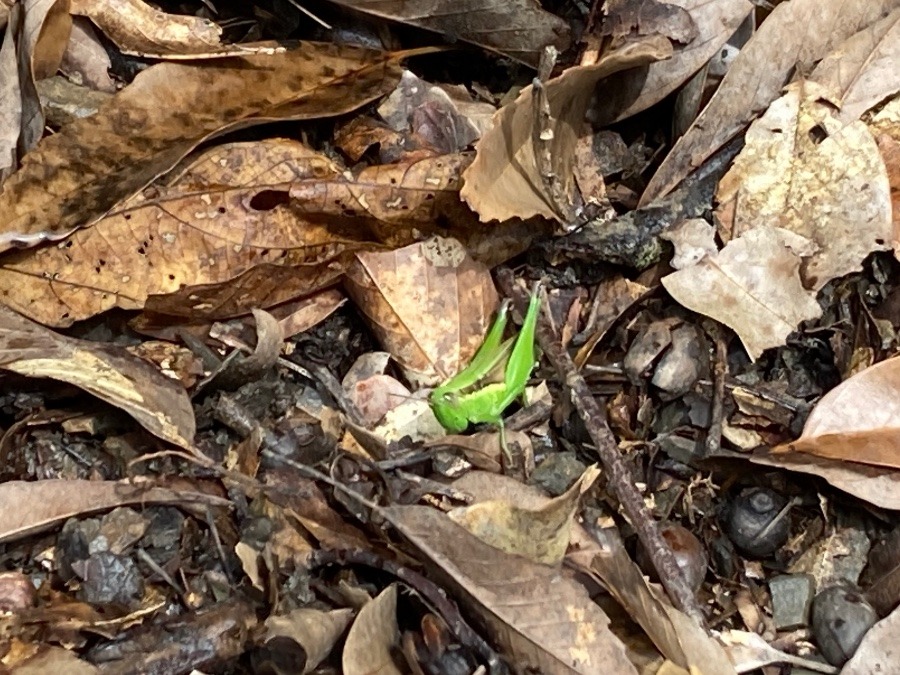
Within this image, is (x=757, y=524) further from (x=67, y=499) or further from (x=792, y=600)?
(x=67, y=499)

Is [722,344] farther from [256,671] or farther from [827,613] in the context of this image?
[256,671]

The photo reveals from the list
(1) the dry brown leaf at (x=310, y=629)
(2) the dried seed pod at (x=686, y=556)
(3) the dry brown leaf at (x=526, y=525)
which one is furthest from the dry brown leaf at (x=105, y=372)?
(2) the dried seed pod at (x=686, y=556)

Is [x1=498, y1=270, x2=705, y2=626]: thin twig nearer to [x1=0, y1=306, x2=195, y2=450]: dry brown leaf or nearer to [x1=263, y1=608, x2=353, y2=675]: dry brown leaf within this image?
[x1=263, y1=608, x2=353, y2=675]: dry brown leaf

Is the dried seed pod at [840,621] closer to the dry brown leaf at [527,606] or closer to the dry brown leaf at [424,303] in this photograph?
the dry brown leaf at [527,606]

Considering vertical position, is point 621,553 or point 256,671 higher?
point 621,553

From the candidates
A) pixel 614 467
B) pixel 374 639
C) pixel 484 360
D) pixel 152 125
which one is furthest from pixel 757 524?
pixel 152 125

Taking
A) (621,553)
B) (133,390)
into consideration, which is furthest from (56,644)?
(621,553)

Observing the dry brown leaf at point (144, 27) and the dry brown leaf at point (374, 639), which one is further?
the dry brown leaf at point (144, 27)
